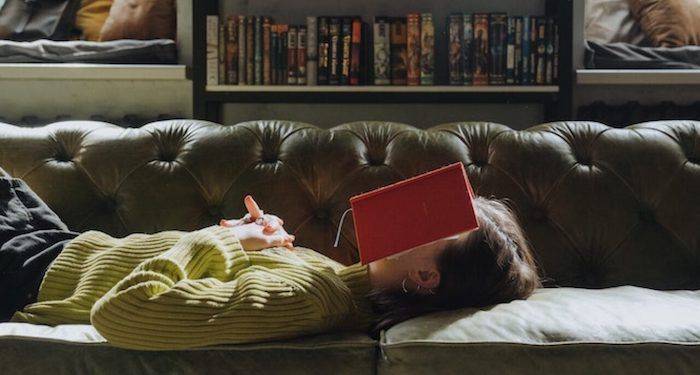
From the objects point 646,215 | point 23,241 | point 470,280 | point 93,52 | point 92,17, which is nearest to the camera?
point 470,280

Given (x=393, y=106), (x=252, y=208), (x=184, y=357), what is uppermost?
(x=393, y=106)

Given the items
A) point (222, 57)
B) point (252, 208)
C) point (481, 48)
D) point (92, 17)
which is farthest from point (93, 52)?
point (481, 48)

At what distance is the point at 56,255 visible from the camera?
131 cm

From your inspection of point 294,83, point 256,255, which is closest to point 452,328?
point 256,255

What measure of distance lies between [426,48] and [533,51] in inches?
12.2

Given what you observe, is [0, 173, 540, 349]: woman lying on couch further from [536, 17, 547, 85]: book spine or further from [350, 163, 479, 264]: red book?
[536, 17, 547, 85]: book spine

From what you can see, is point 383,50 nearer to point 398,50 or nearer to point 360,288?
point 398,50

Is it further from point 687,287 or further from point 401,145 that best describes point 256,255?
point 687,287

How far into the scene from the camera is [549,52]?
2.02 meters

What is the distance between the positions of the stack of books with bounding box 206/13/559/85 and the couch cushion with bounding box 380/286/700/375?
109 cm

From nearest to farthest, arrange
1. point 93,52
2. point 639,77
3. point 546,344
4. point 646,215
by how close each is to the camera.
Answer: point 546,344 → point 646,215 → point 639,77 → point 93,52

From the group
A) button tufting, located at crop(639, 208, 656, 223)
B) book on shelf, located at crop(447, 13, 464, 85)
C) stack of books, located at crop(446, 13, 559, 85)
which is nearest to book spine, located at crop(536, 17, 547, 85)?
stack of books, located at crop(446, 13, 559, 85)

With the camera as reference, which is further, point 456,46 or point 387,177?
point 456,46

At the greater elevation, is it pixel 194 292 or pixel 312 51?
pixel 312 51
